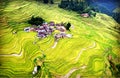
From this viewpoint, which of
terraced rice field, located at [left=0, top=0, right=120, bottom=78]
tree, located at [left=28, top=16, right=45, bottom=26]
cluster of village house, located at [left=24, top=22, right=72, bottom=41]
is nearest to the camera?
terraced rice field, located at [left=0, top=0, right=120, bottom=78]

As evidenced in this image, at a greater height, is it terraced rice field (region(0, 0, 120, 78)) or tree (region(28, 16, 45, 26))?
tree (region(28, 16, 45, 26))

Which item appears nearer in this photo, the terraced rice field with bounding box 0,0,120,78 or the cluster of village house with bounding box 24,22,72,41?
the terraced rice field with bounding box 0,0,120,78

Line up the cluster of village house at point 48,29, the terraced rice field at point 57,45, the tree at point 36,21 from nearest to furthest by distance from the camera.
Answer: the terraced rice field at point 57,45 < the cluster of village house at point 48,29 < the tree at point 36,21

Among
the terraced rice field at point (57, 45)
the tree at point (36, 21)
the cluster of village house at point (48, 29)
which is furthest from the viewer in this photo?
the tree at point (36, 21)

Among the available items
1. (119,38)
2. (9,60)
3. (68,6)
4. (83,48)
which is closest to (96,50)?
(83,48)

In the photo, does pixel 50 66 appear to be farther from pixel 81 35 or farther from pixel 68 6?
pixel 68 6

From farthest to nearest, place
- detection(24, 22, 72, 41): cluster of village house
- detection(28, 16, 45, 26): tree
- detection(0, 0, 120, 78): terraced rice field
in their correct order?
detection(28, 16, 45, 26): tree < detection(24, 22, 72, 41): cluster of village house < detection(0, 0, 120, 78): terraced rice field

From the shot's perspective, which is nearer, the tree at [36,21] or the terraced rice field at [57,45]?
the terraced rice field at [57,45]
